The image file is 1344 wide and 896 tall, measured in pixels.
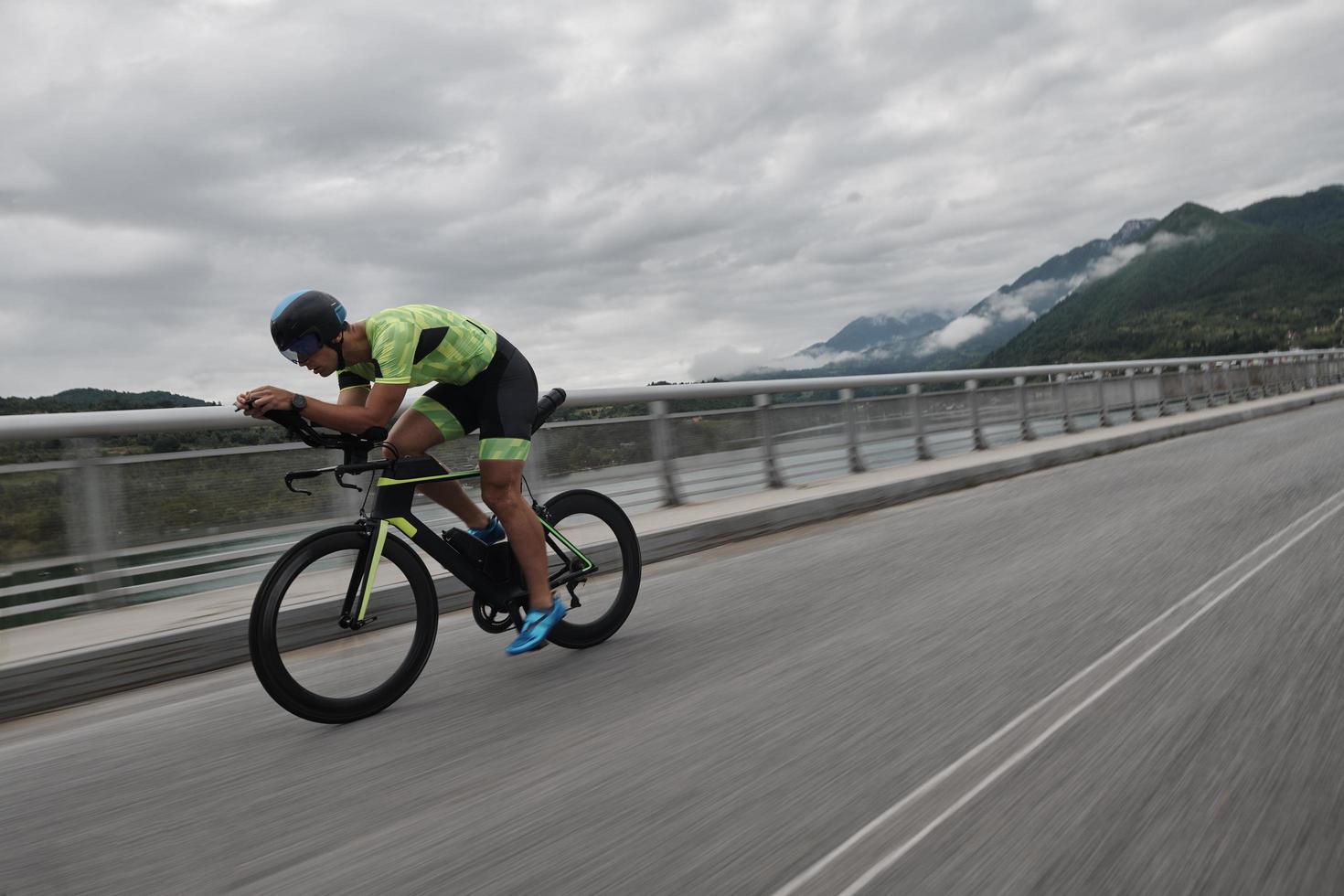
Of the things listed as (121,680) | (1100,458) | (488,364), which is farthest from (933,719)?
(1100,458)

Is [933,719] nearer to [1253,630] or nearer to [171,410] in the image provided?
[1253,630]

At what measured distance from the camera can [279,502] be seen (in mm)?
6574

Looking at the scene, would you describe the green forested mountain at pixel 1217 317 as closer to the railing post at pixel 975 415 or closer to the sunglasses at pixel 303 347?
the railing post at pixel 975 415

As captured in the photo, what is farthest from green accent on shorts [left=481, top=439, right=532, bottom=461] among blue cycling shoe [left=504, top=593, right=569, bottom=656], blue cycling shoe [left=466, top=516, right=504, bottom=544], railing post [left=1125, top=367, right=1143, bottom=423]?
→ railing post [left=1125, top=367, right=1143, bottom=423]

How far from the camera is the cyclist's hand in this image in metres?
3.79

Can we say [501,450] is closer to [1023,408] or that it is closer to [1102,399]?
[1023,408]

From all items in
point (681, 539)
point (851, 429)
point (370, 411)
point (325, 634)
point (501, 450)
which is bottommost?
point (681, 539)

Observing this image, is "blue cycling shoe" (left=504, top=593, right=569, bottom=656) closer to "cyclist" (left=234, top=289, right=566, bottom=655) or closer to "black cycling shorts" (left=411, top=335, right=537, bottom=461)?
"cyclist" (left=234, top=289, right=566, bottom=655)

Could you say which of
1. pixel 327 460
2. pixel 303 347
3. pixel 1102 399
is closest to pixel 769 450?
pixel 327 460

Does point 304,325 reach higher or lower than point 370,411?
higher

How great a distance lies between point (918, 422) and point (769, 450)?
3744 mm

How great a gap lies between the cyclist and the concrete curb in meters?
1.76

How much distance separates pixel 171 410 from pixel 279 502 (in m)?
0.89

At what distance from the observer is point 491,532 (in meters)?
4.80
